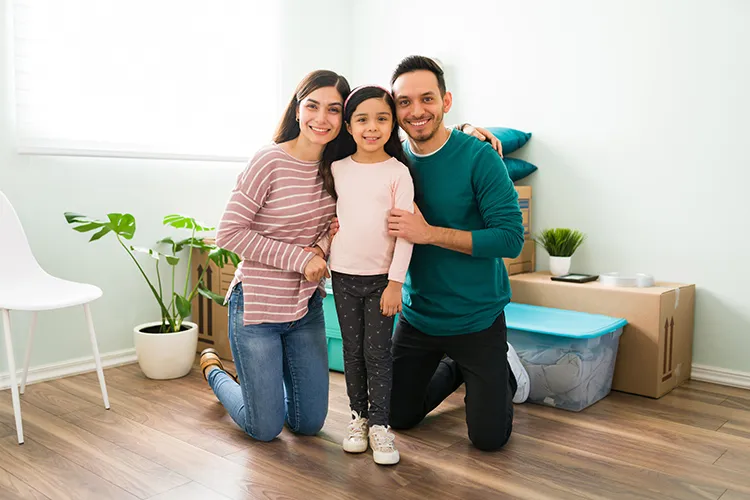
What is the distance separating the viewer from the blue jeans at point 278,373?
196cm

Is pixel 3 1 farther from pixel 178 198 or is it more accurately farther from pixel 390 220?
pixel 390 220

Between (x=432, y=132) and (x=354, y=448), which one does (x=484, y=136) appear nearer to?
(x=432, y=132)

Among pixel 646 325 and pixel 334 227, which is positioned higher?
pixel 334 227

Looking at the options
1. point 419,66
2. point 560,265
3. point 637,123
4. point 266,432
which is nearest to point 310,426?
point 266,432

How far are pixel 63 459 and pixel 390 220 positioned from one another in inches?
43.3

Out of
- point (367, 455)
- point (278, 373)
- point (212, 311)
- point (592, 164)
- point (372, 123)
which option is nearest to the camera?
point (372, 123)

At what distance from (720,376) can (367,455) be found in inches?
61.0

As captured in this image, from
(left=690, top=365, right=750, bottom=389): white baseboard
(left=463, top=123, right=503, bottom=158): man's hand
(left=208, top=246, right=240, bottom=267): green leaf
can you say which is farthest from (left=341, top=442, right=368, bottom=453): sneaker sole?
(left=690, top=365, right=750, bottom=389): white baseboard

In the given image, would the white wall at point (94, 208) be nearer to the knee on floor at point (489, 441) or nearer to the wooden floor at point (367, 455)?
the wooden floor at point (367, 455)

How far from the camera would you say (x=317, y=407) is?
6.64 feet

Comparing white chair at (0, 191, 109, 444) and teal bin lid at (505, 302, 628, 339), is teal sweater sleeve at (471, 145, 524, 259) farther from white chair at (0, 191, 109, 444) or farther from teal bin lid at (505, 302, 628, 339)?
white chair at (0, 191, 109, 444)

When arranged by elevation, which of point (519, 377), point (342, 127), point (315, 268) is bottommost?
point (519, 377)

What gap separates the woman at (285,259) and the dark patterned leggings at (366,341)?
4.5 inches

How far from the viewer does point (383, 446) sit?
1.81 metres
